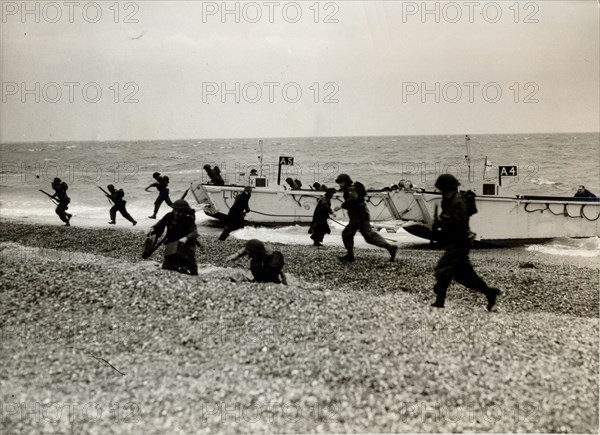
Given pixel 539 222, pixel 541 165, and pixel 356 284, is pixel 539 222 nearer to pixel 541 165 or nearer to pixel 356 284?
pixel 356 284

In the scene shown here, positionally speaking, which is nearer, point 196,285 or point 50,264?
point 196,285

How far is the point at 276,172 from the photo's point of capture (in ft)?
116

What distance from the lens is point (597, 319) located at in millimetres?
6836

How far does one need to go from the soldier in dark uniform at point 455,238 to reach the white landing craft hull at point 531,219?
18.4 feet

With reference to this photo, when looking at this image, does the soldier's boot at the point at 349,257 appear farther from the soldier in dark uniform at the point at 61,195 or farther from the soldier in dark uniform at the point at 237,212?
the soldier in dark uniform at the point at 61,195

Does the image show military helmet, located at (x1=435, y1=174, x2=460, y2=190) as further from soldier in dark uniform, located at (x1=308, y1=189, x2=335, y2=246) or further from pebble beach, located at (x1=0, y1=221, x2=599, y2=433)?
soldier in dark uniform, located at (x1=308, y1=189, x2=335, y2=246)

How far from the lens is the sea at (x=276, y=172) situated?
15.3 metres

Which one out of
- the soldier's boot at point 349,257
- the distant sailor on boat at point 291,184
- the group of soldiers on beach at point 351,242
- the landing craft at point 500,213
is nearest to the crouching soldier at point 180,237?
the group of soldiers on beach at point 351,242

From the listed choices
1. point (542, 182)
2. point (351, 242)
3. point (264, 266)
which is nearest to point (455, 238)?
point (264, 266)

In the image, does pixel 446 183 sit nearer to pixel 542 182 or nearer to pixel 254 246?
pixel 254 246

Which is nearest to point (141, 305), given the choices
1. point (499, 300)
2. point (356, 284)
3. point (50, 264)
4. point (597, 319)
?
point (50, 264)

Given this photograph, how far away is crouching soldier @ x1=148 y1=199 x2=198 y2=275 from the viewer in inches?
311

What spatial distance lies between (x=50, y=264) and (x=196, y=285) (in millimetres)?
2587

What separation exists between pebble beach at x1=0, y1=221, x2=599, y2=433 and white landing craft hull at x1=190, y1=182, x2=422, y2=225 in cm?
568
